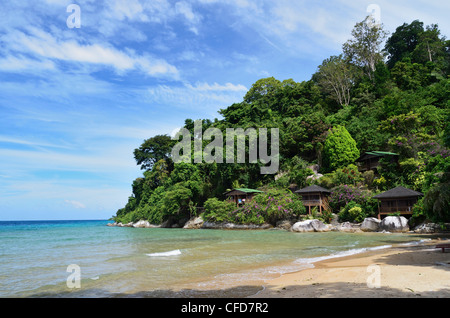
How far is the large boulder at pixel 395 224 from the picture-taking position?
2133cm

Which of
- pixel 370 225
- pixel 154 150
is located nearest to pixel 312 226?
pixel 370 225

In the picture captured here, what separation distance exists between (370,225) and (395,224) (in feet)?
6.35

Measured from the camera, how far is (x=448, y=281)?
573 cm

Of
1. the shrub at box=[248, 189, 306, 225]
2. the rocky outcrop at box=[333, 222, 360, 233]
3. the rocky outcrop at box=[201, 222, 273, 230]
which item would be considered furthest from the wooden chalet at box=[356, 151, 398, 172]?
the rocky outcrop at box=[201, 222, 273, 230]

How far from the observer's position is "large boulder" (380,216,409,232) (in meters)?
21.3

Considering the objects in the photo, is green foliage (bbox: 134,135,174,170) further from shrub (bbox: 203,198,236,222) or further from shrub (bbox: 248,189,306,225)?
shrub (bbox: 248,189,306,225)

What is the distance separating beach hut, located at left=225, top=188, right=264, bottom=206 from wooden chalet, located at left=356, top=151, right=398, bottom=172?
12677mm

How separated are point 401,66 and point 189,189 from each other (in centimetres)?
3609

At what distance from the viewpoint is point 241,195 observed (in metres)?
36.1

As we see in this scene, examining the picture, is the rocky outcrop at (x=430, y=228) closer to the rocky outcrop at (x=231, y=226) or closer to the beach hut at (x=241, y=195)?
the rocky outcrop at (x=231, y=226)

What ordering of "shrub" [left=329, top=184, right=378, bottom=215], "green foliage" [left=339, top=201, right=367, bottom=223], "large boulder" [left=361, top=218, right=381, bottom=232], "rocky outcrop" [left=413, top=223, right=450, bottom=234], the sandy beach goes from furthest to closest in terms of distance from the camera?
"shrub" [left=329, top=184, right=378, bottom=215] < "green foliage" [left=339, top=201, right=367, bottom=223] < "large boulder" [left=361, top=218, right=381, bottom=232] < "rocky outcrop" [left=413, top=223, right=450, bottom=234] < the sandy beach

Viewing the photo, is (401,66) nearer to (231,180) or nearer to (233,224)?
(231,180)

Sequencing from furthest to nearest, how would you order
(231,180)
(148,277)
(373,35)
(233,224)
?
(373,35), (231,180), (233,224), (148,277)
